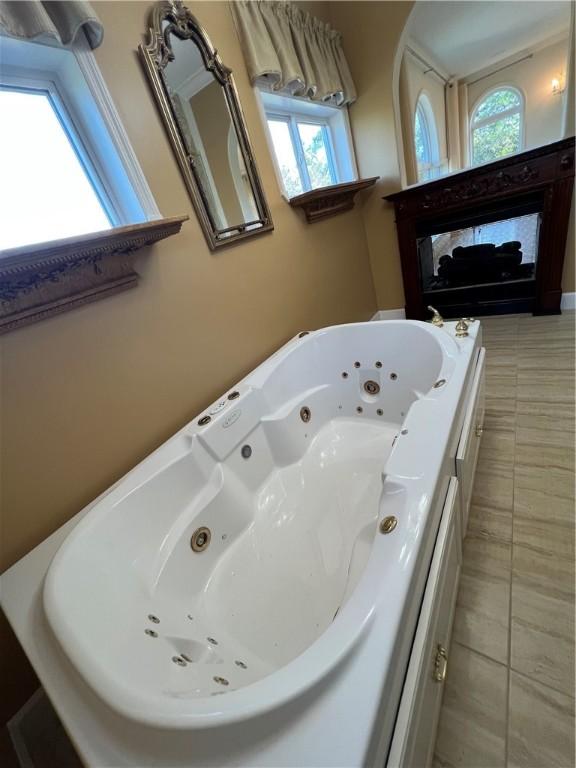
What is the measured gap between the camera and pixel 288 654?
877mm

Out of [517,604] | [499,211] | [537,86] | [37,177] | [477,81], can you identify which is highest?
[477,81]

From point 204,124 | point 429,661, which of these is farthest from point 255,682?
point 204,124

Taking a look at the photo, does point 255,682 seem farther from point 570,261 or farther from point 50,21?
point 570,261

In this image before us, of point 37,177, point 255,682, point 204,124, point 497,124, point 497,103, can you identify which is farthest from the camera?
point 497,124

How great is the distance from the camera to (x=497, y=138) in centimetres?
500

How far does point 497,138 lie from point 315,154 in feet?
14.6

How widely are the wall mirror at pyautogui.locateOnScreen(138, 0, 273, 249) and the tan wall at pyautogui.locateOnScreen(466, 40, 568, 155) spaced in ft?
16.0

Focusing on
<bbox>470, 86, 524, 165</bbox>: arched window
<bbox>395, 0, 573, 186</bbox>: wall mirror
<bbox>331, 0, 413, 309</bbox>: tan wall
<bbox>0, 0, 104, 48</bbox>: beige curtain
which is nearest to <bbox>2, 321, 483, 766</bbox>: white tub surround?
<bbox>0, 0, 104, 48</bbox>: beige curtain

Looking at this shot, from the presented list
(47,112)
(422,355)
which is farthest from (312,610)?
(47,112)

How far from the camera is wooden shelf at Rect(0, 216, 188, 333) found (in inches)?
32.8

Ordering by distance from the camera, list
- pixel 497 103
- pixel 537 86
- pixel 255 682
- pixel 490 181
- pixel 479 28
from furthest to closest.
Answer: pixel 497 103 < pixel 537 86 < pixel 479 28 < pixel 490 181 < pixel 255 682

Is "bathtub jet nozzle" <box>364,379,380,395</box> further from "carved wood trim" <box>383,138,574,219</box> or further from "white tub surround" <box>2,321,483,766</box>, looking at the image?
"carved wood trim" <box>383,138,574,219</box>

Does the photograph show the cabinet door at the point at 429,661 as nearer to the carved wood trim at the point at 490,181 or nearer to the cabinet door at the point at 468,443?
the cabinet door at the point at 468,443

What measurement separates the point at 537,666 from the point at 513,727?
0.16 meters
